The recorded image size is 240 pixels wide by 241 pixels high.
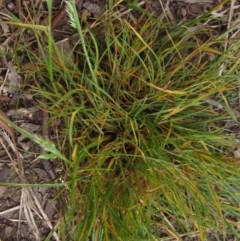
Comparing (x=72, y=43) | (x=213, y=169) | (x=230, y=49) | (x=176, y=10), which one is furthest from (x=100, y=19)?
(x=213, y=169)

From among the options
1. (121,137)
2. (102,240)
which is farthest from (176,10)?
(102,240)

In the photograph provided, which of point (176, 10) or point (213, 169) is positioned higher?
point (176, 10)

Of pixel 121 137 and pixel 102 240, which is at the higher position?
pixel 121 137

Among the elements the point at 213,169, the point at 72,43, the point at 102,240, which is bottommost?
the point at 102,240

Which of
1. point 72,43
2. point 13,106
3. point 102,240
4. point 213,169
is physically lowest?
point 102,240

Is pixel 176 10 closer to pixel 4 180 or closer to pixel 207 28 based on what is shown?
pixel 207 28

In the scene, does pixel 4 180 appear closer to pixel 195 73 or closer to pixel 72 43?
pixel 72 43
